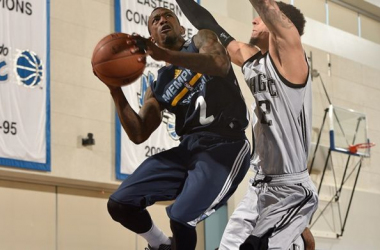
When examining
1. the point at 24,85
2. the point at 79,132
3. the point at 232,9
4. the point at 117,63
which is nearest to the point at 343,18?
the point at 232,9

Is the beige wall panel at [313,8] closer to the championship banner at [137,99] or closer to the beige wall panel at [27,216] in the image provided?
the championship banner at [137,99]

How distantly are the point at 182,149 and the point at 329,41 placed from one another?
35.7 feet

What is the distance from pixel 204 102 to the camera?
563cm

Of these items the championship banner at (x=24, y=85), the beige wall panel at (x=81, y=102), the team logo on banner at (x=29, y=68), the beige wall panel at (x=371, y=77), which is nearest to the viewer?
the championship banner at (x=24, y=85)

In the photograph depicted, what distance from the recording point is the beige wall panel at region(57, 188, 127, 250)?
1157 centimetres

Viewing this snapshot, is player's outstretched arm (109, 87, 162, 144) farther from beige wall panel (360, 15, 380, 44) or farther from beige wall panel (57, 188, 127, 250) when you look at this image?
beige wall panel (360, 15, 380, 44)

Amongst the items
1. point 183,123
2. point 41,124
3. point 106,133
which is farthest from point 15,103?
point 183,123

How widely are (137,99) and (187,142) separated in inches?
254

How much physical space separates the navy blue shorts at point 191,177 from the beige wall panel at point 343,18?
1116 centimetres

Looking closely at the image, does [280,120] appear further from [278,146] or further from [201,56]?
[201,56]

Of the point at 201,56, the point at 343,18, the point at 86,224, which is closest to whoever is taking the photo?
the point at 201,56

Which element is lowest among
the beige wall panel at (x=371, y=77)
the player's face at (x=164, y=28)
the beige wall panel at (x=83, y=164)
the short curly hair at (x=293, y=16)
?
the beige wall panel at (x=83, y=164)

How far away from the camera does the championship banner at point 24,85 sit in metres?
10.6

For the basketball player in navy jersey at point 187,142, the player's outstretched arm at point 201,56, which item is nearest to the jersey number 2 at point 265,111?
the basketball player in navy jersey at point 187,142
